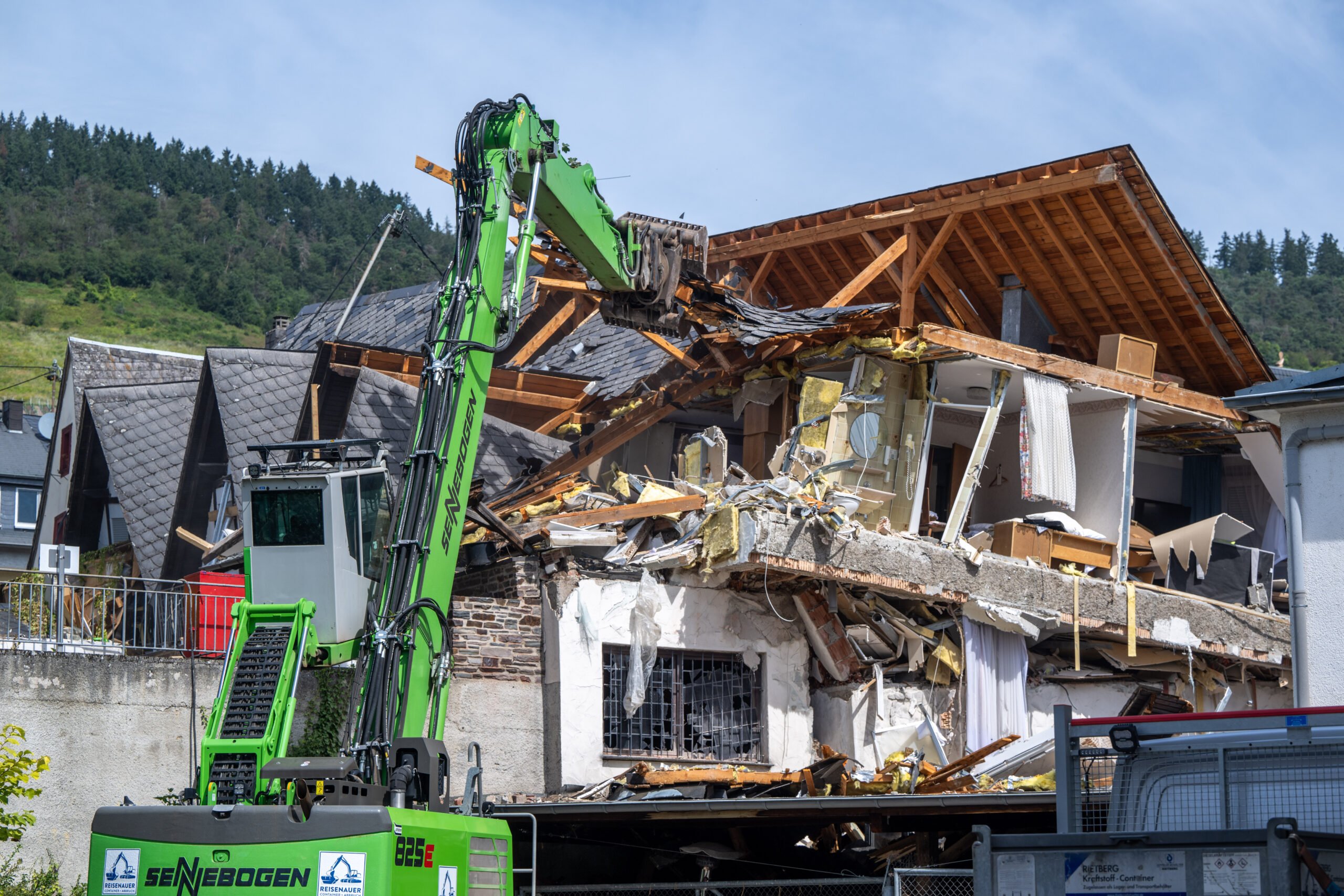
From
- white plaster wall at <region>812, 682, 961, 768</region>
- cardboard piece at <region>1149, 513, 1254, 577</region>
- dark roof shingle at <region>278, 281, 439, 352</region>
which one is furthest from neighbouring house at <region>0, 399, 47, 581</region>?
cardboard piece at <region>1149, 513, 1254, 577</region>

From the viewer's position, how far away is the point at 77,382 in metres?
28.7

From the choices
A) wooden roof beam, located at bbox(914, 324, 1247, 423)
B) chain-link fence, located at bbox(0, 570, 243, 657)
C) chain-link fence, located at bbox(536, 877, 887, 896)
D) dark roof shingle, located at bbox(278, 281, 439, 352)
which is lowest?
chain-link fence, located at bbox(536, 877, 887, 896)

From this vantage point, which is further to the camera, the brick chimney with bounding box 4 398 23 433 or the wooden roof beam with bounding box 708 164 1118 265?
the brick chimney with bounding box 4 398 23 433

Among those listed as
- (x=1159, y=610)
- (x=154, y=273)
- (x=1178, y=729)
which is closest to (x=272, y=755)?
(x=1178, y=729)

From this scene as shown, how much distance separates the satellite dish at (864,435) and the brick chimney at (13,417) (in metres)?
31.6

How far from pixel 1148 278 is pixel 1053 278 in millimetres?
1313

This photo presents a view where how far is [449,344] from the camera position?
527 inches

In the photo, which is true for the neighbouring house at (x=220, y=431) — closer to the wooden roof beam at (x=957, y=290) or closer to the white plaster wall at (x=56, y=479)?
the white plaster wall at (x=56, y=479)

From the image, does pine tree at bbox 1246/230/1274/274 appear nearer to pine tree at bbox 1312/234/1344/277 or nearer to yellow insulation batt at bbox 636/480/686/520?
pine tree at bbox 1312/234/1344/277

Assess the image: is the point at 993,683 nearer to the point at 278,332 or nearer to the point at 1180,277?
the point at 1180,277

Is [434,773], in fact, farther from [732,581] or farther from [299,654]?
[732,581]

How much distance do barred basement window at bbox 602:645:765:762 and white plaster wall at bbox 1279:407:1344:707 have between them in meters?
7.09

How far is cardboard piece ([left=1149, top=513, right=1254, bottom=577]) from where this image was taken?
21016mm

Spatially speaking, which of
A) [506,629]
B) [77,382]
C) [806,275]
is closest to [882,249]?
[806,275]
